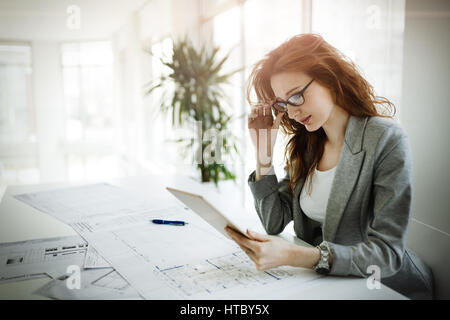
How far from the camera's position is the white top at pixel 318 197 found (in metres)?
1.41

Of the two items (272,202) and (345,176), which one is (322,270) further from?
(272,202)

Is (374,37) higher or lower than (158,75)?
lower

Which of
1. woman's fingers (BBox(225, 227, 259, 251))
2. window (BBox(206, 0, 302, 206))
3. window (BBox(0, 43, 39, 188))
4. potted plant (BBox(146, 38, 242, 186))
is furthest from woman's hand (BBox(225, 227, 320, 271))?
window (BBox(0, 43, 39, 188))

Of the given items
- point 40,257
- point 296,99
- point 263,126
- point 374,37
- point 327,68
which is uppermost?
point 374,37

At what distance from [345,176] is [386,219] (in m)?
0.21

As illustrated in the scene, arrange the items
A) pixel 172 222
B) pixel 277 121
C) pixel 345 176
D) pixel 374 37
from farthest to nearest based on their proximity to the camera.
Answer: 1. pixel 374 37
2. pixel 277 121
3. pixel 172 222
4. pixel 345 176

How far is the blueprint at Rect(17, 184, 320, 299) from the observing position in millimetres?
930

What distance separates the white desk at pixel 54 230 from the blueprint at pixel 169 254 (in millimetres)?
50

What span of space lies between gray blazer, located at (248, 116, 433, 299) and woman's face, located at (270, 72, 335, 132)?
4.2 inches

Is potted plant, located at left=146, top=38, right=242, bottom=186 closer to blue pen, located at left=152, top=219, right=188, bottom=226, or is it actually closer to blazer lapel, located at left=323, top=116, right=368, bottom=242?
blue pen, located at left=152, top=219, right=188, bottom=226

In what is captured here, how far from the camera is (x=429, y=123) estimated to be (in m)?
1.48

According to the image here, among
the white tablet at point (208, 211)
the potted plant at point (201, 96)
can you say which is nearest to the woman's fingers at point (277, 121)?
the white tablet at point (208, 211)

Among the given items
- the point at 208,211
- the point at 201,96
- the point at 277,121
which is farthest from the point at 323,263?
the point at 201,96

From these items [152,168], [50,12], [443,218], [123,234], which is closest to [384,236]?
[443,218]
